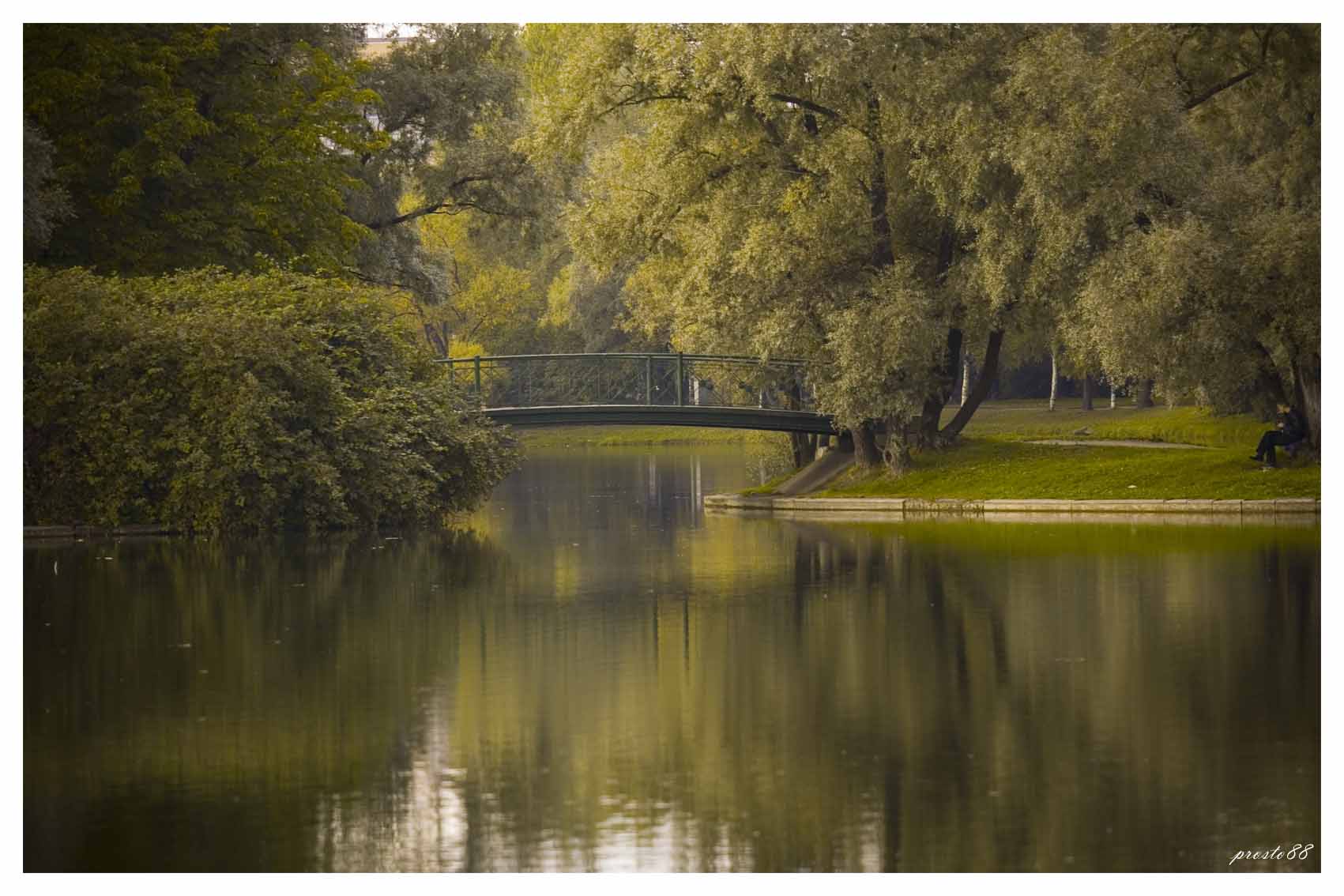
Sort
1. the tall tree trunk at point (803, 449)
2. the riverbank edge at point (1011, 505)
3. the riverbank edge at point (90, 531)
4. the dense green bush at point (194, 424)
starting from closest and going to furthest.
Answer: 1. the riverbank edge at point (90, 531)
2. the dense green bush at point (194, 424)
3. the riverbank edge at point (1011, 505)
4. the tall tree trunk at point (803, 449)

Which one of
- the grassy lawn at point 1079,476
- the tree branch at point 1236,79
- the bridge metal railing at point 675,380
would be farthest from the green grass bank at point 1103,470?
the tree branch at point 1236,79

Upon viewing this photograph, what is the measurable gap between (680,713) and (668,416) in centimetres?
2540

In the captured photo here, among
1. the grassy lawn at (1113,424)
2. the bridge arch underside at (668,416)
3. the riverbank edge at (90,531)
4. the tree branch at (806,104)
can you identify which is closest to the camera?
the riverbank edge at (90,531)

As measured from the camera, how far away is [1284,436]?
32.2m

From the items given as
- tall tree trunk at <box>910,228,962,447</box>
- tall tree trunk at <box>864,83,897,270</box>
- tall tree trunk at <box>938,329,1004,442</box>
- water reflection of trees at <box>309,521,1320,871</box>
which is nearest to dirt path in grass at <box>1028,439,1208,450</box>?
tall tree trunk at <box>938,329,1004,442</box>

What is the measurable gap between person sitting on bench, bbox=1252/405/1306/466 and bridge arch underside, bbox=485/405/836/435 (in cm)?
875

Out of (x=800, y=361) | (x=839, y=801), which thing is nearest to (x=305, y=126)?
(x=800, y=361)

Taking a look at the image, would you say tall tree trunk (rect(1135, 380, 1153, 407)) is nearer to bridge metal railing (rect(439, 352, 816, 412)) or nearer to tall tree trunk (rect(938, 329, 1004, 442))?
bridge metal railing (rect(439, 352, 816, 412))

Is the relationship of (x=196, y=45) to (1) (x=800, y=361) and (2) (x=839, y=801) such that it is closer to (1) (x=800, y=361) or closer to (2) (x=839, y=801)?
(1) (x=800, y=361)

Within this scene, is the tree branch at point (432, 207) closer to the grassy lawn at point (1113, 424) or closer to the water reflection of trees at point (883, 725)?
the grassy lawn at point (1113, 424)

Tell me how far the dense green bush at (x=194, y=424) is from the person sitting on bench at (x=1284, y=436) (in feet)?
44.2

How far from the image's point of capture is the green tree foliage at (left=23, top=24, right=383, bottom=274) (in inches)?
1375

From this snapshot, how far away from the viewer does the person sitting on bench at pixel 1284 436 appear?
105 feet

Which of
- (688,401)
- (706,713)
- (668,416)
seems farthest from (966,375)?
(706,713)
